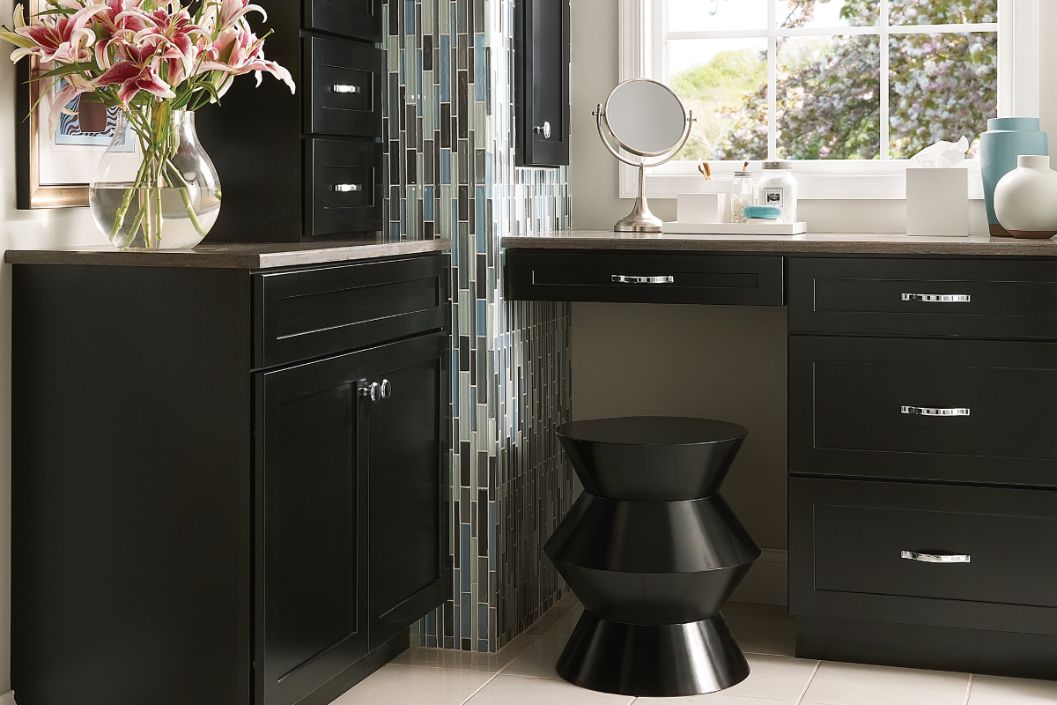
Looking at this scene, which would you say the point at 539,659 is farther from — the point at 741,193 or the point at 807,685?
the point at 741,193

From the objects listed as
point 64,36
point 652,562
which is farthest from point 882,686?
point 64,36

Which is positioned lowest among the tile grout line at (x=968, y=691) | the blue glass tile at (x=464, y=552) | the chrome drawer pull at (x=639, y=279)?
the tile grout line at (x=968, y=691)

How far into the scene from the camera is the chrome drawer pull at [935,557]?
9.27 ft

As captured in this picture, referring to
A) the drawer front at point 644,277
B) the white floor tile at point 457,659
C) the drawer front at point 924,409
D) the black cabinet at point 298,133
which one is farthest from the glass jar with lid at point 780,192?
the white floor tile at point 457,659

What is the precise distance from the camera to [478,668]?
297cm

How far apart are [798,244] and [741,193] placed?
0.49 metres

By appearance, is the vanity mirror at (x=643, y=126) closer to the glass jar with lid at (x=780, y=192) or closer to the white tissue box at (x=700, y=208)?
the white tissue box at (x=700, y=208)

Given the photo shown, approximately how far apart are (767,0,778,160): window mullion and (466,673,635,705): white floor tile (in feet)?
5.09

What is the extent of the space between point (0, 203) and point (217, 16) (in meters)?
0.52

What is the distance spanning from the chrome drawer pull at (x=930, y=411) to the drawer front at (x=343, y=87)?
1368 millimetres

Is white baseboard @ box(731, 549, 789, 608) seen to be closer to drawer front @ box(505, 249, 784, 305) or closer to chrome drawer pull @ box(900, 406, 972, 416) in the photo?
chrome drawer pull @ box(900, 406, 972, 416)

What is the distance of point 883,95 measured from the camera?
342 centimetres

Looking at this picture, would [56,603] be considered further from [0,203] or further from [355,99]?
[355,99]

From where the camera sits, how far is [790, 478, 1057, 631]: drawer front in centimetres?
278
